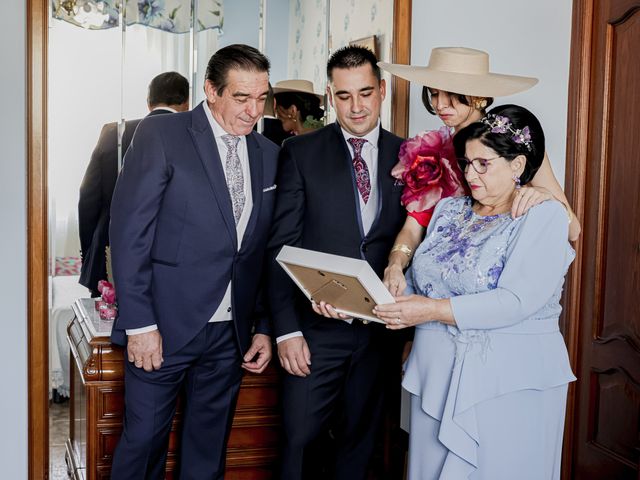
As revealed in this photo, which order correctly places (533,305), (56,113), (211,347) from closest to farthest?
(533,305) → (211,347) → (56,113)

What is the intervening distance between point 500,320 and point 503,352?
0.10 m

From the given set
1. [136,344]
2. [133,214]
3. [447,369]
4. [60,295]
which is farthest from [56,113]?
[447,369]

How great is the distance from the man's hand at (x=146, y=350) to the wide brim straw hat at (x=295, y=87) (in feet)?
4.37

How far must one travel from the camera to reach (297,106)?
3.34 meters

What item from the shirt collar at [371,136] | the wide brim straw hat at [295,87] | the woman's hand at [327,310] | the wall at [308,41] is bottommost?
the woman's hand at [327,310]

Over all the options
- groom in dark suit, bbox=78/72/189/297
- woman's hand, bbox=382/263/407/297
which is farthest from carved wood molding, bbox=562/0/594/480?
groom in dark suit, bbox=78/72/189/297

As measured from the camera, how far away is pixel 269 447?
3.05 metres

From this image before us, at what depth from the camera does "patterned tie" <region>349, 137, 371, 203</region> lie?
2.58 metres

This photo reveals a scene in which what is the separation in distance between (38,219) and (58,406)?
773mm

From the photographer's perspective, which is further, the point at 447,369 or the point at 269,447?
the point at 269,447

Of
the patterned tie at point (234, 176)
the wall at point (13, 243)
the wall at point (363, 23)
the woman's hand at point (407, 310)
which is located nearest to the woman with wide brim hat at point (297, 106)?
the wall at point (363, 23)

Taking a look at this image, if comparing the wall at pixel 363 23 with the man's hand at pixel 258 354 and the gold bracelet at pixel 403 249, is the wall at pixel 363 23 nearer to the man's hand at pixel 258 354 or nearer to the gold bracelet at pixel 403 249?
the gold bracelet at pixel 403 249

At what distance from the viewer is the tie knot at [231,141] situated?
8.19 ft

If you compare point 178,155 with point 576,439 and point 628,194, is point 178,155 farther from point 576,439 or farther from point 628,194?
point 576,439
